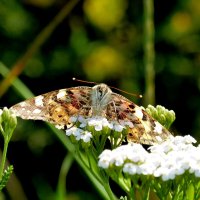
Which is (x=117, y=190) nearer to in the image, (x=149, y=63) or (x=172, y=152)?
(x=149, y=63)

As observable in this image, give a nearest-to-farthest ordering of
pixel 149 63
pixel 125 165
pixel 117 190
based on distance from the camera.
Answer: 1. pixel 125 165
2. pixel 149 63
3. pixel 117 190

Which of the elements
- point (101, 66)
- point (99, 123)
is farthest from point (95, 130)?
point (101, 66)

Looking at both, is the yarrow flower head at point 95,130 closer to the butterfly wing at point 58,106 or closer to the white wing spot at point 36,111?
the butterfly wing at point 58,106

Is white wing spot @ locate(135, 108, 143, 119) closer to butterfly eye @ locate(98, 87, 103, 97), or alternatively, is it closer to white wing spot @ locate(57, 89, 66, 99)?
butterfly eye @ locate(98, 87, 103, 97)

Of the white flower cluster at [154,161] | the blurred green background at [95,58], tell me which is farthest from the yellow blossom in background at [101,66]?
the white flower cluster at [154,161]

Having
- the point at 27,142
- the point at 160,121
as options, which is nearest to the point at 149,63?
the point at 160,121

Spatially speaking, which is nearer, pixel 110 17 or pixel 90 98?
pixel 90 98
